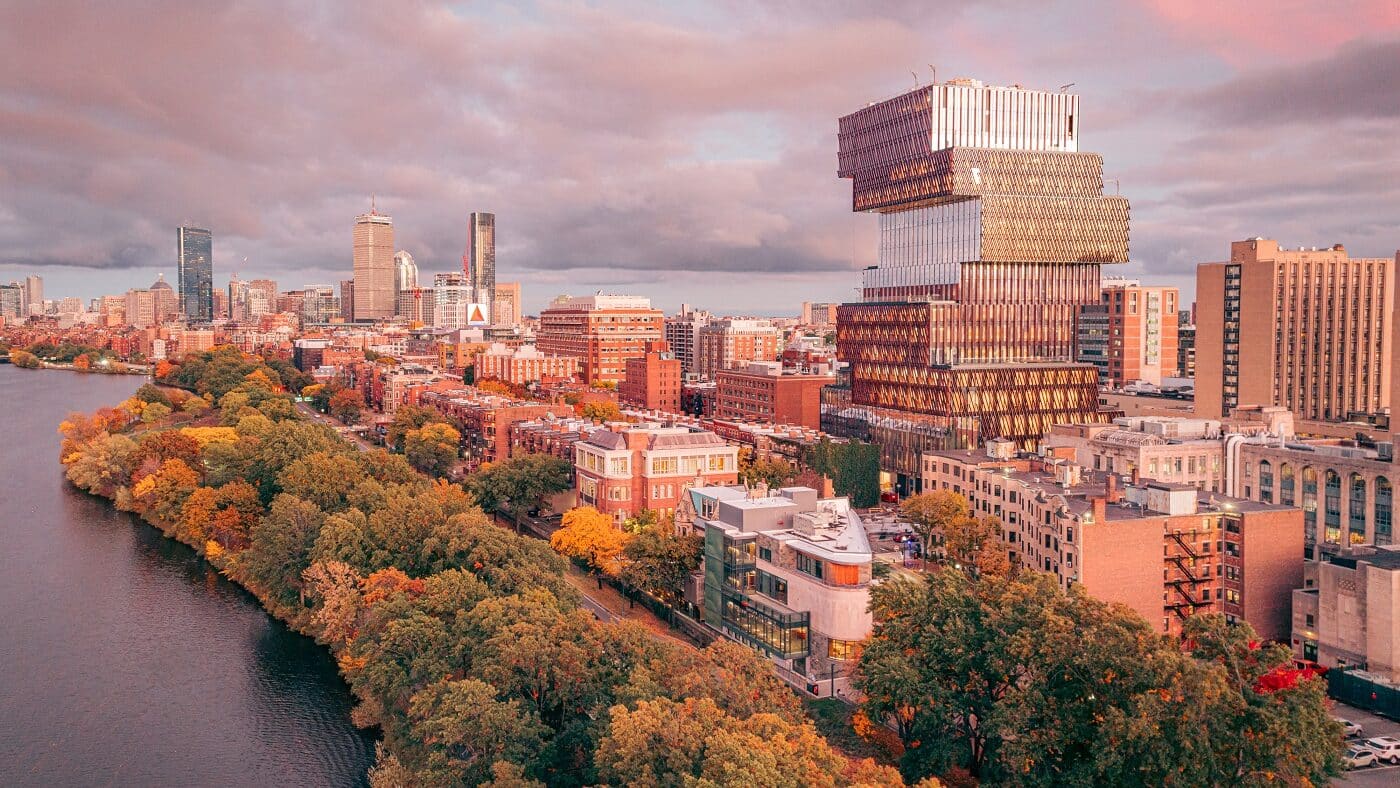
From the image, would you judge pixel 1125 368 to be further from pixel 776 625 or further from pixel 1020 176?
pixel 776 625

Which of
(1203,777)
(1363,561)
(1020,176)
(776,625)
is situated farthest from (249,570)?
(1020,176)

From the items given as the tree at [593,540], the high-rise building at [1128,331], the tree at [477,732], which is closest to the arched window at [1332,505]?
the tree at [593,540]

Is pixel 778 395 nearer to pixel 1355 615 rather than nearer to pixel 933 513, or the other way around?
pixel 933 513

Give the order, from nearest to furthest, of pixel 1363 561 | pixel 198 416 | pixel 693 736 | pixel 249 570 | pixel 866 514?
pixel 693 736, pixel 1363 561, pixel 249 570, pixel 866 514, pixel 198 416

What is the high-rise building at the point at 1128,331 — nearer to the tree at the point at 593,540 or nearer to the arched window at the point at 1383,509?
the arched window at the point at 1383,509

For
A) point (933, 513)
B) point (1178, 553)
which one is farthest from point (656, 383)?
point (1178, 553)

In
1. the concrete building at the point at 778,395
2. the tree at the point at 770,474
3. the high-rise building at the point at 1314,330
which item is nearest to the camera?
the tree at the point at 770,474
